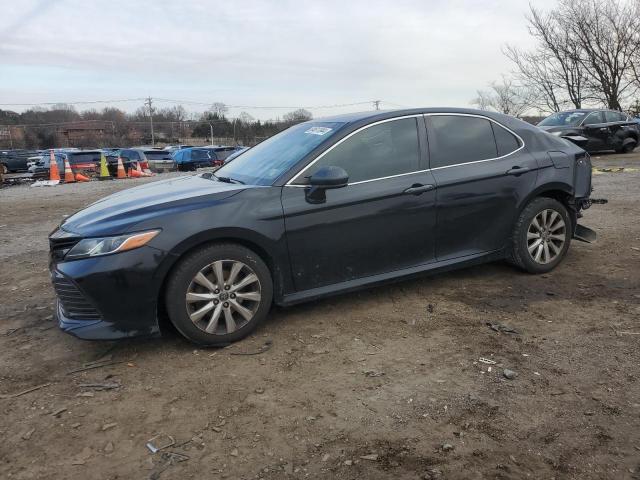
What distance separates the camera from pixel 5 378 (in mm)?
3318

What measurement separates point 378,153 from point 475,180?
91 cm

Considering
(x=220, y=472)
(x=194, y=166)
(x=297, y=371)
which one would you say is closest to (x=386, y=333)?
(x=297, y=371)

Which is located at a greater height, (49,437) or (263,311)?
(263,311)

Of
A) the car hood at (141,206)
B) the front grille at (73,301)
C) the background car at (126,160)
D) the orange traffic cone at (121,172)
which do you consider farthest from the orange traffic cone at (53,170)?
the front grille at (73,301)

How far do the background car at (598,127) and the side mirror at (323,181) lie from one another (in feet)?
46.7

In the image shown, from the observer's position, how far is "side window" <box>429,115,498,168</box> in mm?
4402

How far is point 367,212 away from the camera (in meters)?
4.00

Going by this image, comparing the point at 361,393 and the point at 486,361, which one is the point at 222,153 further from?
the point at 361,393

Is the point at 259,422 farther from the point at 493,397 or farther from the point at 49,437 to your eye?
the point at 493,397

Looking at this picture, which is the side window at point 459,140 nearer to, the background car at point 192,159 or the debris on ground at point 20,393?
the debris on ground at point 20,393

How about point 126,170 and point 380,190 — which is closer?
point 380,190

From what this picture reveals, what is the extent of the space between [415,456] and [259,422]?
2.71 ft

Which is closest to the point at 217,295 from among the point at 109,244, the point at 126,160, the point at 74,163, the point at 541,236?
the point at 109,244

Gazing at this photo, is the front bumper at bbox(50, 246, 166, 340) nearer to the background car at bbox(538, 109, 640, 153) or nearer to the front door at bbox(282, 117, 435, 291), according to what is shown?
the front door at bbox(282, 117, 435, 291)
